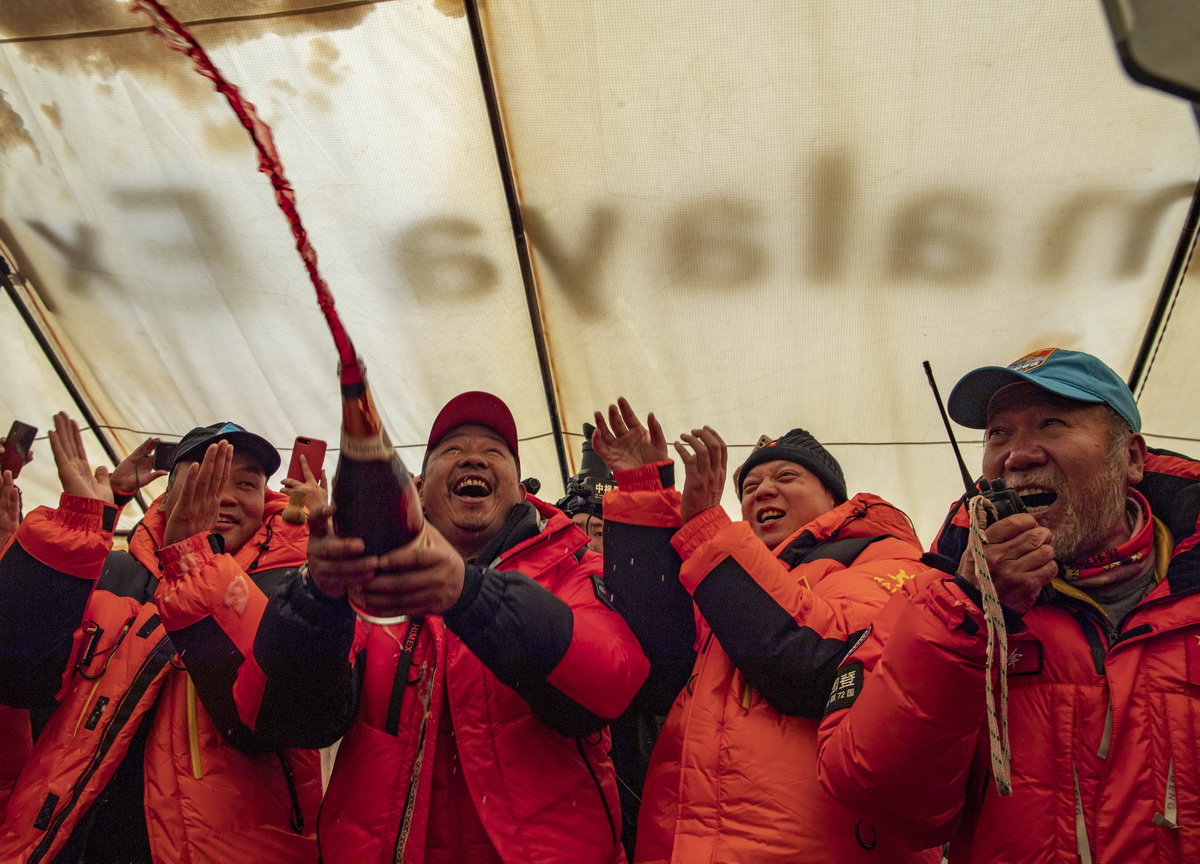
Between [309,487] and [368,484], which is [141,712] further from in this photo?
[368,484]

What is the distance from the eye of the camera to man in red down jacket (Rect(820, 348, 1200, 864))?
111cm

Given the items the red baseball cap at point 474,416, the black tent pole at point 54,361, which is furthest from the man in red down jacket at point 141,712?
the black tent pole at point 54,361

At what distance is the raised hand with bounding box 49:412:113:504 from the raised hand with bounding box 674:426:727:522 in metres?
1.32

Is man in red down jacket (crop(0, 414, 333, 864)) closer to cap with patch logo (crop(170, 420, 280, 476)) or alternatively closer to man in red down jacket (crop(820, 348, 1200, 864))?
cap with patch logo (crop(170, 420, 280, 476))

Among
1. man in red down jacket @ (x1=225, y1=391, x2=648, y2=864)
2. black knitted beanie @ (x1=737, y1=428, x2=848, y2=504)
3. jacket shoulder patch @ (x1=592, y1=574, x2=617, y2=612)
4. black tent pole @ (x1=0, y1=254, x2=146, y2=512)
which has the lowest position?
man in red down jacket @ (x1=225, y1=391, x2=648, y2=864)

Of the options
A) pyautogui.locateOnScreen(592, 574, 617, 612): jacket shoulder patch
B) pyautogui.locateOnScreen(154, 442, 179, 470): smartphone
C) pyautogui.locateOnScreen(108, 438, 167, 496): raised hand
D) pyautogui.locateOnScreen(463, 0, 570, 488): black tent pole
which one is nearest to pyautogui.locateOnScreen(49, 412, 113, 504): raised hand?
pyautogui.locateOnScreen(108, 438, 167, 496): raised hand

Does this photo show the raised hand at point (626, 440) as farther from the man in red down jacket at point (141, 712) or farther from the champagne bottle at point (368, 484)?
the champagne bottle at point (368, 484)

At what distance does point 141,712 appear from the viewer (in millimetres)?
1661

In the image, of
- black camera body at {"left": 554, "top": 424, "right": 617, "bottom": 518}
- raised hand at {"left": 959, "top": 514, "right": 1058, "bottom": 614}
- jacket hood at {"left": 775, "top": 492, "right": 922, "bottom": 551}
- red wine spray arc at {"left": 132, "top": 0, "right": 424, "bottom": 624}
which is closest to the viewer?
red wine spray arc at {"left": 132, "top": 0, "right": 424, "bottom": 624}

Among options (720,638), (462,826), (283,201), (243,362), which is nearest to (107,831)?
(462,826)

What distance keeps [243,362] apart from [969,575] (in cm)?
297

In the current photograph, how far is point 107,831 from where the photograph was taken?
5.26 ft

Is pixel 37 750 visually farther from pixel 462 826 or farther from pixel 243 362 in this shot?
pixel 243 362

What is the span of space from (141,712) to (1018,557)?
1716 mm
